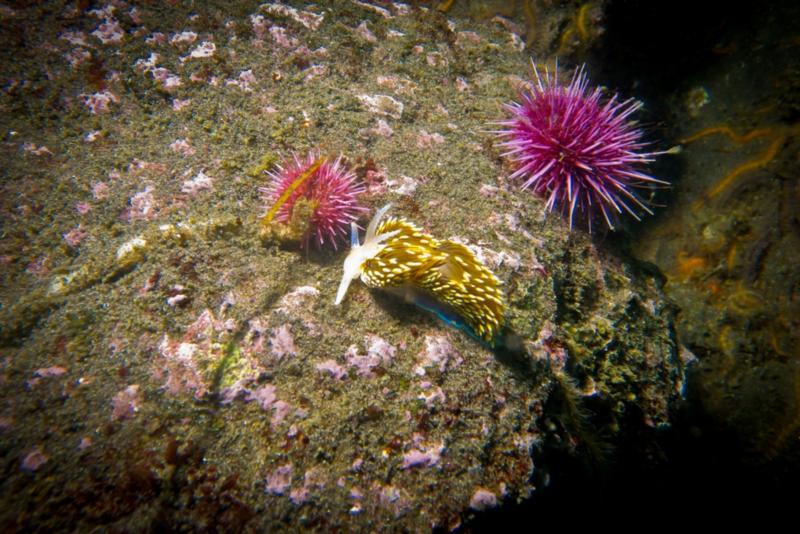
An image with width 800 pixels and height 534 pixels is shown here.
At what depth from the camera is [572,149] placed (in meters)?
3.33

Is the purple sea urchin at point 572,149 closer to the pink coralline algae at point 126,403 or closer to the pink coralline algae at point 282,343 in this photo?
the pink coralline algae at point 282,343

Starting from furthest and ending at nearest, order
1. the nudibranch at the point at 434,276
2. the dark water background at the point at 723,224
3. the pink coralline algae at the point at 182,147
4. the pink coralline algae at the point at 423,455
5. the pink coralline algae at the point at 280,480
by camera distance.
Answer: the dark water background at the point at 723,224
the pink coralline algae at the point at 182,147
the nudibranch at the point at 434,276
the pink coralline algae at the point at 423,455
the pink coralline algae at the point at 280,480

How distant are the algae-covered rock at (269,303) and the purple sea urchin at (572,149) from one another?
0.29 m

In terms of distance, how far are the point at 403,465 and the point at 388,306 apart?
1117 mm

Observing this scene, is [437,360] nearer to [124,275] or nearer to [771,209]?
[124,275]

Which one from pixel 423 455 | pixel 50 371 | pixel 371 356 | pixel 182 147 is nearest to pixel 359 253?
pixel 371 356

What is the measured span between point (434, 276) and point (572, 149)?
6.44 feet

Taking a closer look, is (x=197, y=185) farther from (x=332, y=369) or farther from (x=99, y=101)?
(x=332, y=369)

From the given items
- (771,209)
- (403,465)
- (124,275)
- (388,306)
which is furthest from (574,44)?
(124,275)

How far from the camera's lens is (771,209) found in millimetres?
3842

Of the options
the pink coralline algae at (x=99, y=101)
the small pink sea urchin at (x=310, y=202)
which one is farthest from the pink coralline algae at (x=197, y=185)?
the pink coralline algae at (x=99, y=101)

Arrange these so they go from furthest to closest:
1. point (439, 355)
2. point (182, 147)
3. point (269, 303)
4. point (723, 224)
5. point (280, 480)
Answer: point (723, 224) → point (182, 147) → point (269, 303) → point (439, 355) → point (280, 480)

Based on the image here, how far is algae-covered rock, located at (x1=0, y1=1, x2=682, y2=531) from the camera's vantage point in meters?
2.25

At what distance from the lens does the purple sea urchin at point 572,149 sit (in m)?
3.30
